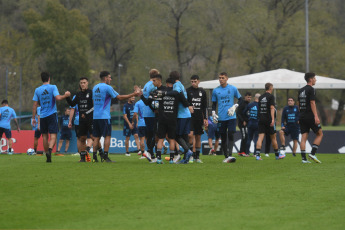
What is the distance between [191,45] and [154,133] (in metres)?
54.3

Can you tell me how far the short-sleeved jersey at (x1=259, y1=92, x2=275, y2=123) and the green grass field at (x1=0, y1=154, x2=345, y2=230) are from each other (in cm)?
583

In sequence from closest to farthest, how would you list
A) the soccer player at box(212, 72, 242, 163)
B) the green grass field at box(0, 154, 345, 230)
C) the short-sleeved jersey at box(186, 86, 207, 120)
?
1. the green grass field at box(0, 154, 345, 230)
2. the soccer player at box(212, 72, 242, 163)
3. the short-sleeved jersey at box(186, 86, 207, 120)

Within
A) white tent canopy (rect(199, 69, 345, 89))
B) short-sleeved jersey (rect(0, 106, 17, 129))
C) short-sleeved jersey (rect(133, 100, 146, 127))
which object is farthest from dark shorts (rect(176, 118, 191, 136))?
white tent canopy (rect(199, 69, 345, 89))

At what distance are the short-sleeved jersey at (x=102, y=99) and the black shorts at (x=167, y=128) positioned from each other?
4.32ft

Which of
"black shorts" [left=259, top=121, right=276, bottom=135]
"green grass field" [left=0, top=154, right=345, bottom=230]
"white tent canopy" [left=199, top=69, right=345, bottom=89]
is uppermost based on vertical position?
"white tent canopy" [left=199, top=69, right=345, bottom=89]

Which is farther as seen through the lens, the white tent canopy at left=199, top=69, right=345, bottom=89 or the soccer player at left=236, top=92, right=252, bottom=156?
the white tent canopy at left=199, top=69, right=345, bottom=89

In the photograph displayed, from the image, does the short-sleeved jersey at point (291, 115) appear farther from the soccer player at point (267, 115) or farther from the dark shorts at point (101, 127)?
the dark shorts at point (101, 127)

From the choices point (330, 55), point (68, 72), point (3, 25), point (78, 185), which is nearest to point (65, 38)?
point (68, 72)

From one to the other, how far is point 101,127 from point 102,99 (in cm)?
64

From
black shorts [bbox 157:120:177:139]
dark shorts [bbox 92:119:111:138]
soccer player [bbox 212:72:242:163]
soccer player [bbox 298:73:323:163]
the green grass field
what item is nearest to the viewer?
the green grass field

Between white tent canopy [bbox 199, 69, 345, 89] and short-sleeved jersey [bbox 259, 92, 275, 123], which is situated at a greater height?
white tent canopy [bbox 199, 69, 345, 89]

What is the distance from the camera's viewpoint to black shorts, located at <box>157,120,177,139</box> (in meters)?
15.4

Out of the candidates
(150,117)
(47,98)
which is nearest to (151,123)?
(150,117)

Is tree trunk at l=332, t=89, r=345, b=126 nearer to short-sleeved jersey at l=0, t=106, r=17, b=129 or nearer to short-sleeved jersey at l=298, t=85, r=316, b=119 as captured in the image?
short-sleeved jersey at l=0, t=106, r=17, b=129
